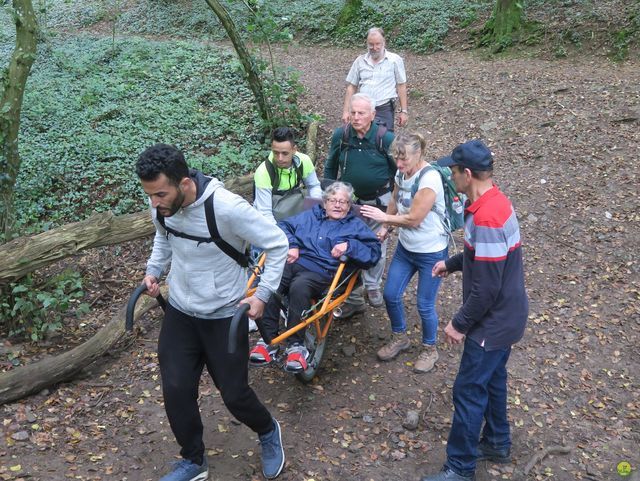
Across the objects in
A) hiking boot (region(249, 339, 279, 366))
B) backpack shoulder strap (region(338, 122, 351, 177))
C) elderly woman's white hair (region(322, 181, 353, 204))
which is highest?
backpack shoulder strap (region(338, 122, 351, 177))

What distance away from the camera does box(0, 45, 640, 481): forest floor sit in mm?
3949

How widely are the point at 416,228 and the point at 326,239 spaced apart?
2.43ft

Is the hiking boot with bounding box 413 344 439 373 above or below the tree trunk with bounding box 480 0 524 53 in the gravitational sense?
below

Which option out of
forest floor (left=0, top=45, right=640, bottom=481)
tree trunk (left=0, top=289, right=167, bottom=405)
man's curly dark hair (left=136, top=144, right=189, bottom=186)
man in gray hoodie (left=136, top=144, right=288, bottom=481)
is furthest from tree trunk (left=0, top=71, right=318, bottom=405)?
man's curly dark hair (left=136, top=144, right=189, bottom=186)

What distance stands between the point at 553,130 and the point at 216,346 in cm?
773

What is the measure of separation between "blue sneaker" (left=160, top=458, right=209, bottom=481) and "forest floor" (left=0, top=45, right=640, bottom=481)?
140 mm

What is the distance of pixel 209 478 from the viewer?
3791 millimetres

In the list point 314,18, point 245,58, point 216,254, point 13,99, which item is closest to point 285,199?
point 216,254

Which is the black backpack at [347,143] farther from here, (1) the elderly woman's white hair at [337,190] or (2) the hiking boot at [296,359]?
(2) the hiking boot at [296,359]

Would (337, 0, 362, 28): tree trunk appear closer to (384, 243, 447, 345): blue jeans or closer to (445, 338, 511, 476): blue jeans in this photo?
(384, 243, 447, 345): blue jeans

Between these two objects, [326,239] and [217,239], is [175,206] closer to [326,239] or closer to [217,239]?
[217,239]

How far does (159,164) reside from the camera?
279 cm

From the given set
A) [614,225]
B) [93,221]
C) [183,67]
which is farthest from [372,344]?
[183,67]

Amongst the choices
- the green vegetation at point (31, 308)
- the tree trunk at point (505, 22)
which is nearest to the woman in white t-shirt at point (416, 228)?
the green vegetation at point (31, 308)
